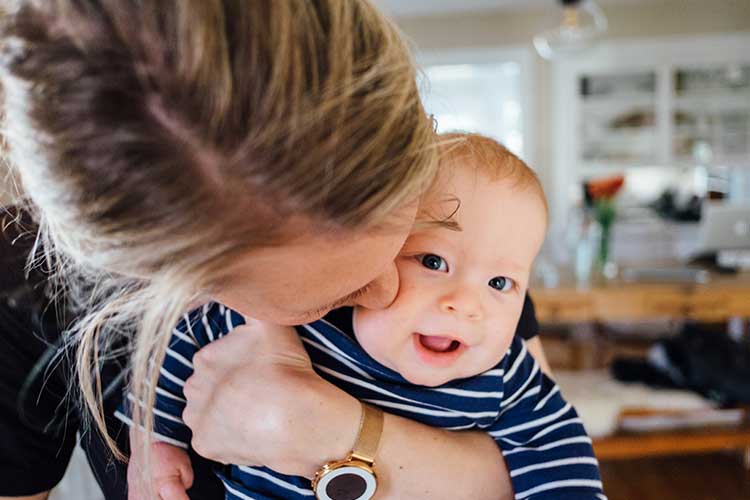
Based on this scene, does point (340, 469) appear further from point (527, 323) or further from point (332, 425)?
point (527, 323)

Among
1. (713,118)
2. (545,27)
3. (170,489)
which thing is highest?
(545,27)

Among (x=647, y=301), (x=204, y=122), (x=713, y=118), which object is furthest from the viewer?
(x=713, y=118)

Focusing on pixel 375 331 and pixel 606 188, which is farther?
pixel 606 188

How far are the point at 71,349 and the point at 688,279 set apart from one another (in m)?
2.21

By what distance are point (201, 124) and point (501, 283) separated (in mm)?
458

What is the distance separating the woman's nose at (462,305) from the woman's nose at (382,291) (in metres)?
0.06

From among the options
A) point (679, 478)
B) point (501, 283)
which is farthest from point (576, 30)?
point (501, 283)

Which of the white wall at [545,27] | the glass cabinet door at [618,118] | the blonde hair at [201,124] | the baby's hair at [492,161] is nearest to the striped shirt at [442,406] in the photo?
the baby's hair at [492,161]

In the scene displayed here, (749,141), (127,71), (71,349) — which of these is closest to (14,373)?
(71,349)

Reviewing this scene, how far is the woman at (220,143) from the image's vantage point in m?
0.37

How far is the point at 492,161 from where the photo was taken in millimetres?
751

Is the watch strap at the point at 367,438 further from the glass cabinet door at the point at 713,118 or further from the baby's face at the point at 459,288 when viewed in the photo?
the glass cabinet door at the point at 713,118

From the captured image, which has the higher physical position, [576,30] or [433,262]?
[576,30]

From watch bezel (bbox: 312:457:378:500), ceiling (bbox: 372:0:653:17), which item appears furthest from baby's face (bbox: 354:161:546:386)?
ceiling (bbox: 372:0:653:17)
